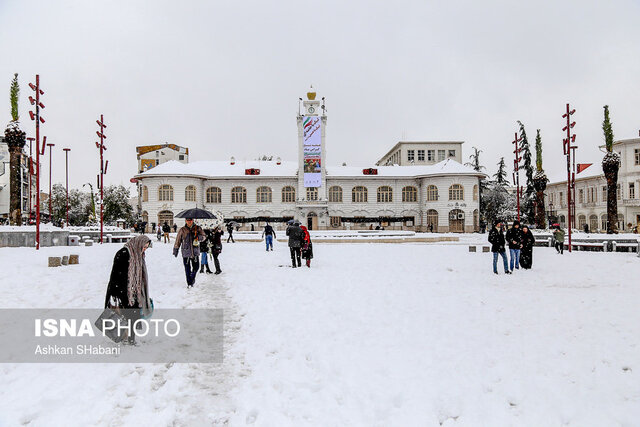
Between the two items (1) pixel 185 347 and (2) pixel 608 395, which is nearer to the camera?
(2) pixel 608 395

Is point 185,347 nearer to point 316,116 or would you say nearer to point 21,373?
point 21,373

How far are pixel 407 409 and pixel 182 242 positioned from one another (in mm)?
7578

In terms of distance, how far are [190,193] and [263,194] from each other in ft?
27.7

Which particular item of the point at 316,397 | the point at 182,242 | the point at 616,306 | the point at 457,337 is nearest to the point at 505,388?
the point at 457,337

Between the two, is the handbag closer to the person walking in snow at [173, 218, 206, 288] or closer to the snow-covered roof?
the person walking in snow at [173, 218, 206, 288]

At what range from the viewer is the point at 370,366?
19.0 ft

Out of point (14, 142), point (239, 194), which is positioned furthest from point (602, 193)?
point (14, 142)

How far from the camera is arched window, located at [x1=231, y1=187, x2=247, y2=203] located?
51312 millimetres

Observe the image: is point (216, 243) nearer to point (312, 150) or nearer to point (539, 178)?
point (539, 178)

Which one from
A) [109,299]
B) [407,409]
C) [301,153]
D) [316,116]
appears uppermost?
[316,116]

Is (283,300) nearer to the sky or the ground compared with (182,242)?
nearer to the ground

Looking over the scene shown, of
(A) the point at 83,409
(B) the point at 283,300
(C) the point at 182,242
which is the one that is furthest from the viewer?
(C) the point at 182,242

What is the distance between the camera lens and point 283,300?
31.0 feet

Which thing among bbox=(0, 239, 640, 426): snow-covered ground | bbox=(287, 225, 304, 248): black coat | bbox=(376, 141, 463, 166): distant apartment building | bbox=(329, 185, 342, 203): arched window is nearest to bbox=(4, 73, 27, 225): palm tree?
bbox=(0, 239, 640, 426): snow-covered ground
